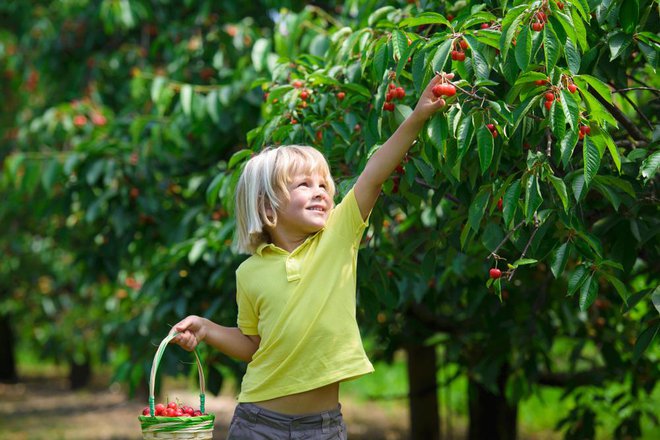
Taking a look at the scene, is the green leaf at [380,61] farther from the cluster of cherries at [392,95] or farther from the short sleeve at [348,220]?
the short sleeve at [348,220]

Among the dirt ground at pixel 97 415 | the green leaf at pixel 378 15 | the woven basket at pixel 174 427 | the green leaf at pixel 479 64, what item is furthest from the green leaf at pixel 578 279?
the dirt ground at pixel 97 415

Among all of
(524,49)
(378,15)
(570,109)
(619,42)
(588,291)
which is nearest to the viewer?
(570,109)

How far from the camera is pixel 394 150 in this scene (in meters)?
2.34

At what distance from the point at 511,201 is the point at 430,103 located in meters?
0.33

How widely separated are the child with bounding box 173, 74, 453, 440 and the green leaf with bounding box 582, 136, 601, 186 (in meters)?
0.43

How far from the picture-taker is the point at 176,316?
4680 millimetres

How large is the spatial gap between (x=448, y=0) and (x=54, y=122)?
3.42m

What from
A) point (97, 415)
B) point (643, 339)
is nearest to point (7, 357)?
point (97, 415)

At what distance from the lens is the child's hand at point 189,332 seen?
8.33ft

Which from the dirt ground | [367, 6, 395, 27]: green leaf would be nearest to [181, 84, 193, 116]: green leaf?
[367, 6, 395, 27]: green leaf

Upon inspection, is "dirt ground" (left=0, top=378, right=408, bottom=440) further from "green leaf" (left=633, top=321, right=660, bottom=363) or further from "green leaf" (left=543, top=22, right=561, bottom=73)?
"green leaf" (left=543, top=22, right=561, bottom=73)

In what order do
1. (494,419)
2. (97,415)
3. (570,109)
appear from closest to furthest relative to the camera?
1. (570,109)
2. (494,419)
3. (97,415)

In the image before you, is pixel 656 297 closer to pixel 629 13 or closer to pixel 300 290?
pixel 629 13

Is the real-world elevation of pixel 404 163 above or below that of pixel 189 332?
above
